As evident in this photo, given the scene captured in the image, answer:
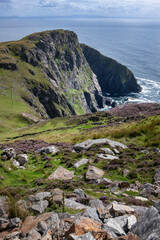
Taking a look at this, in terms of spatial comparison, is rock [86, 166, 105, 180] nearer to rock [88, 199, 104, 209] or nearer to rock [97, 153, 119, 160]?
rock [97, 153, 119, 160]

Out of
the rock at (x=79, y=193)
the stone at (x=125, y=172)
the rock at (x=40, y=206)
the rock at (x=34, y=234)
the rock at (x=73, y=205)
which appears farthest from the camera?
the stone at (x=125, y=172)

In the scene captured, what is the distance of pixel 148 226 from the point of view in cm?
682

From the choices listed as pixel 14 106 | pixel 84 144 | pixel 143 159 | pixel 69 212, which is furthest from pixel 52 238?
pixel 14 106

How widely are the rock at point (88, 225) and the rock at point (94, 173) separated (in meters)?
8.24

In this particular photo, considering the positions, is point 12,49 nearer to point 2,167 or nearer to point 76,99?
point 76,99

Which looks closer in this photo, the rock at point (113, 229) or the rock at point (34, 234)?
the rock at point (113, 229)

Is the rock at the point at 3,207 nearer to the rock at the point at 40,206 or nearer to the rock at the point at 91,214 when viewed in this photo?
the rock at the point at 40,206

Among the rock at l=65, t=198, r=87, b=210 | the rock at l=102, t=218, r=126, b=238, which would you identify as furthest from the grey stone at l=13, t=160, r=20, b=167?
the rock at l=102, t=218, r=126, b=238

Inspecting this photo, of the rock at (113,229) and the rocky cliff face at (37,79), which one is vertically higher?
the rock at (113,229)

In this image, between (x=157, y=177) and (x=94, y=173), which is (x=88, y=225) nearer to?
(x=94, y=173)

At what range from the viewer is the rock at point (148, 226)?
641 centimetres

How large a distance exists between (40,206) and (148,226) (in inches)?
212

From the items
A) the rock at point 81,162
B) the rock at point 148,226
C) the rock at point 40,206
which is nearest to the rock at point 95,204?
the rock at point 40,206

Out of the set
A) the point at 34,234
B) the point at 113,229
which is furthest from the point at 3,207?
the point at 113,229
